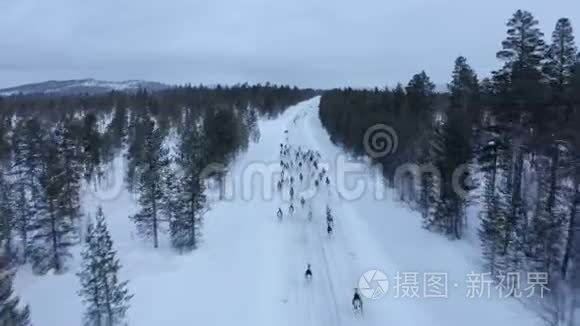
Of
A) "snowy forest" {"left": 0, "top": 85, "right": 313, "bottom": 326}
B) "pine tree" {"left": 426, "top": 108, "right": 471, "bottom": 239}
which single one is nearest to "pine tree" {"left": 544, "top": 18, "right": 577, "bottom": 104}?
"pine tree" {"left": 426, "top": 108, "right": 471, "bottom": 239}

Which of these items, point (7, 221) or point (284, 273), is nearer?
point (284, 273)

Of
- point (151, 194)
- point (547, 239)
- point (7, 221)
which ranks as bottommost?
point (7, 221)

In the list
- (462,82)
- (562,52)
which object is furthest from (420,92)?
(562,52)

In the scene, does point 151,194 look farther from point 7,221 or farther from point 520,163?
point 520,163

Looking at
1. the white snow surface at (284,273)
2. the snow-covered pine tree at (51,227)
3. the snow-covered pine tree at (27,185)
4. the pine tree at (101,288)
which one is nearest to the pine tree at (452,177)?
the white snow surface at (284,273)

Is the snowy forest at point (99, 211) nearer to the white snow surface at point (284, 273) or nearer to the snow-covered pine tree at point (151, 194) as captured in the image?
the snow-covered pine tree at point (151, 194)

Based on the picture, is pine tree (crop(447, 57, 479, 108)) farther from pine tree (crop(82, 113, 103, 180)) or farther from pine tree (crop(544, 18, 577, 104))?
pine tree (crop(82, 113, 103, 180))
